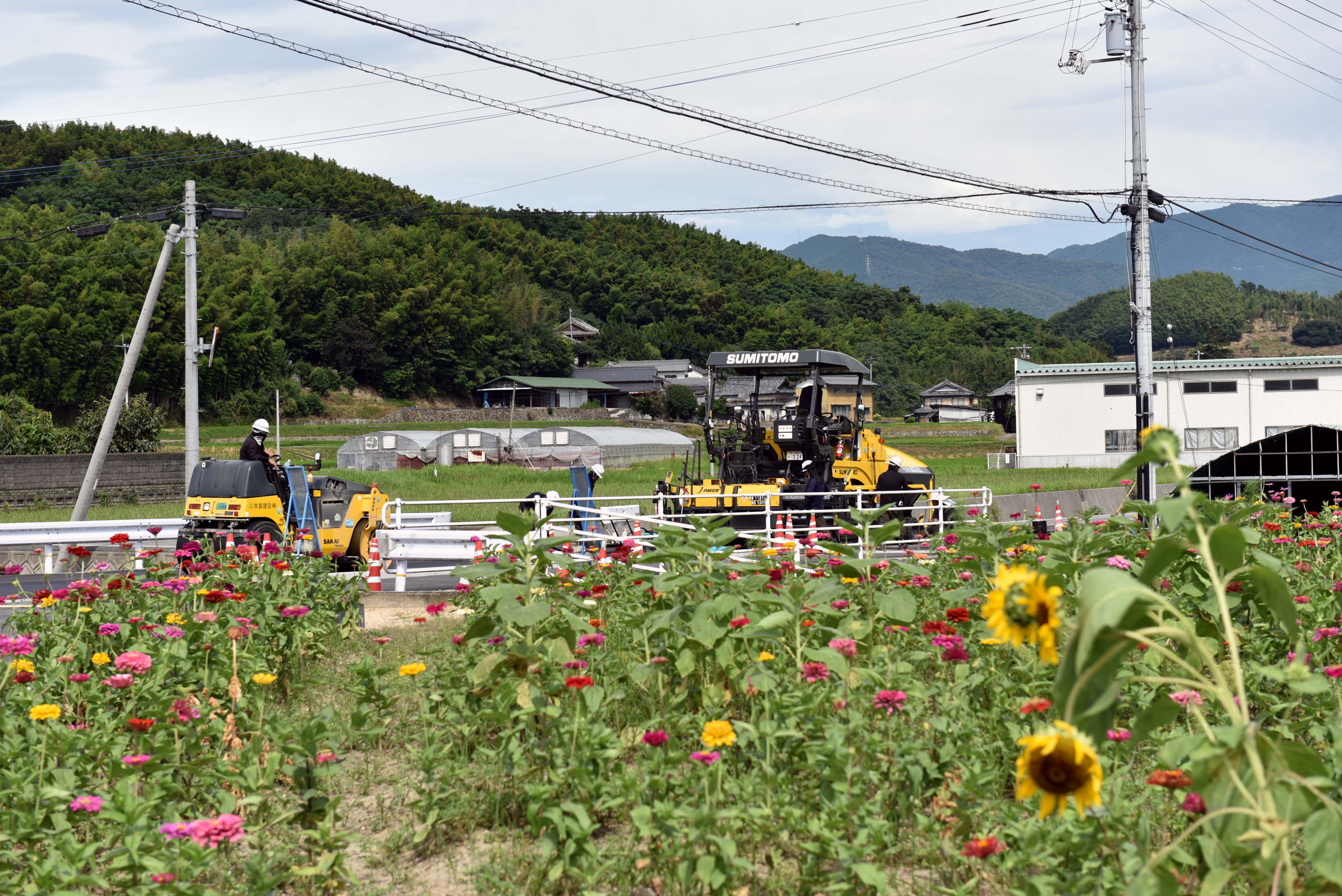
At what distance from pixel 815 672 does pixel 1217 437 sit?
42376 millimetres

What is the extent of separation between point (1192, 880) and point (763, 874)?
134 centimetres

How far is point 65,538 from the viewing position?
13922 millimetres

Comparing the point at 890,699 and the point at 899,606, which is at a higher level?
the point at 899,606

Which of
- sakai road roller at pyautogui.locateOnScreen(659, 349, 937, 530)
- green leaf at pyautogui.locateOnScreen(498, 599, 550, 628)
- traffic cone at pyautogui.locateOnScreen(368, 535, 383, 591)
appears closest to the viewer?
green leaf at pyautogui.locateOnScreen(498, 599, 550, 628)

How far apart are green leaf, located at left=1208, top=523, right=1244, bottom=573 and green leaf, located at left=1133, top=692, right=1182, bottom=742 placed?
1.30 feet

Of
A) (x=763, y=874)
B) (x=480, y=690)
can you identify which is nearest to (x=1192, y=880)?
(x=763, y=874)

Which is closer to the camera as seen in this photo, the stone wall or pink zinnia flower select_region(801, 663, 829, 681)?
pink zinnia flower select_region(801, 663, 829, 681)

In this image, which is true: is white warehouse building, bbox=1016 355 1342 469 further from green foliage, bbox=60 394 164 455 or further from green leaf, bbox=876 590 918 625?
green leaf, bbox=876 590 918 625

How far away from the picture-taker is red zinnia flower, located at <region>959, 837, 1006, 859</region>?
2652 mm

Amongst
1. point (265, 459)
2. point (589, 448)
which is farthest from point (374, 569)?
point (589, 448)

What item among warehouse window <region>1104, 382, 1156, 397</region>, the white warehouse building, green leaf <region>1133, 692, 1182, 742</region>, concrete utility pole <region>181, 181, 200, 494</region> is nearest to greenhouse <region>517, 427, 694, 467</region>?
the white warehouse building

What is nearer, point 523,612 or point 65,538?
point 523,612

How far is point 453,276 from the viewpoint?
307 ft

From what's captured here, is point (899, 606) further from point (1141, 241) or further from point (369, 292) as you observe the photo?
point (369, 292)
